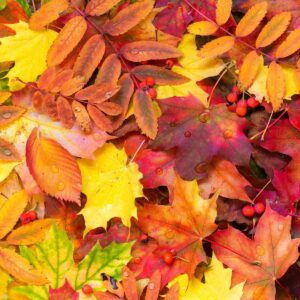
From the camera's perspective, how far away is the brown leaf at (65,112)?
158 cm

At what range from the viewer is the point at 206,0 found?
1.69m

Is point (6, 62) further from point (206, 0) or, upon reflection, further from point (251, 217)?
point (251, 217)

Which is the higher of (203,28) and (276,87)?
(203,28)

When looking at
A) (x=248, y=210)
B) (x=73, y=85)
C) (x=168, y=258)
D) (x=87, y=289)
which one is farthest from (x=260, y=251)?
(x=73, y=85)

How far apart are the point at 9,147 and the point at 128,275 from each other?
48 centimetres

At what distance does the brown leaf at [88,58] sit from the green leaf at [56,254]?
0.42 metres

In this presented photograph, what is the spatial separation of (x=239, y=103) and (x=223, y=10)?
0.86ft

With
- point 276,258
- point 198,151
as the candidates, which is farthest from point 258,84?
point 276,258

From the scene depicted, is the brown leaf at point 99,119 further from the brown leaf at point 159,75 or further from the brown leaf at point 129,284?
the brown leaf at point 129,284

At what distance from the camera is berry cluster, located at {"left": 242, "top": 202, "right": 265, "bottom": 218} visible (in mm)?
1569

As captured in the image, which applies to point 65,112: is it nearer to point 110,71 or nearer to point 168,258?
point 110,71

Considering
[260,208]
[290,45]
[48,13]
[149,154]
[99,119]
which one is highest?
[48,13]

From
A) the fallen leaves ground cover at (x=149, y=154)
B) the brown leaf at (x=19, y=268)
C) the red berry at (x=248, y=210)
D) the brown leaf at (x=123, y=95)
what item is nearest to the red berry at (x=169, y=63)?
the fallen leaves ground cover at (x=149, y=154)

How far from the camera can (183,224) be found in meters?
1.54
